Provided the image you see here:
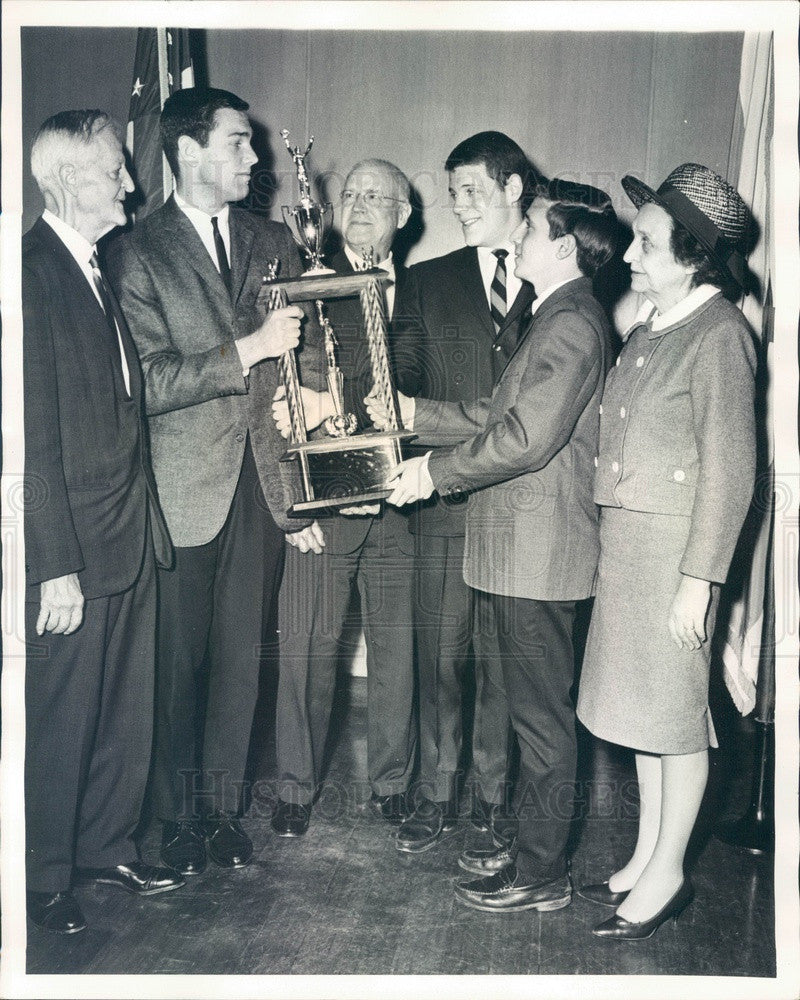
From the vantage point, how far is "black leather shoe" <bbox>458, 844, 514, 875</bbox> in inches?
109

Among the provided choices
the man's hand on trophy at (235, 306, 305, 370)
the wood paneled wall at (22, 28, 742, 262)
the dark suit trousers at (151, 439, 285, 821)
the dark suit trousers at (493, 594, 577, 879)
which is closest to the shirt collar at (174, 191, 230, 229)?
the wood paneled wall at (22, 28, 742, 262)

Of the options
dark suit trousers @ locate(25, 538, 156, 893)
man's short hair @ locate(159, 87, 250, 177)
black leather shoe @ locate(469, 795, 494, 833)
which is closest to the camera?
dark suit trousers @ locate(25, 538, 156, 893)

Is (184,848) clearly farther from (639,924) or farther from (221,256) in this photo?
(221,256)

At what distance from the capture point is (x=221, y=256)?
2738mm

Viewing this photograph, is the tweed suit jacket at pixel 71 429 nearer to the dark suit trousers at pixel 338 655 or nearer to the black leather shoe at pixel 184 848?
the dark suit trousers at pixel 338 655

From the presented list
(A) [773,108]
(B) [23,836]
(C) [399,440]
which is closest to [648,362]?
(C) [399,440]

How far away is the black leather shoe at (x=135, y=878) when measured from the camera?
2646 mm

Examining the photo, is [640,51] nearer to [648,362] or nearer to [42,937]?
[648,362]

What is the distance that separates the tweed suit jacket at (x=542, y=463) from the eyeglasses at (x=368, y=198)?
23.2 inches

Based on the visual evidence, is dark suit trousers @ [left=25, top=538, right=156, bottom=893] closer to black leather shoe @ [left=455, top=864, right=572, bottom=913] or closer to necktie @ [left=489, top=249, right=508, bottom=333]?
black leather shoe @ [left=455, top=864, right=572, bottom=913]

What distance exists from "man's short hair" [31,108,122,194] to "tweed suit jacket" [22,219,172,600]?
0.45ft

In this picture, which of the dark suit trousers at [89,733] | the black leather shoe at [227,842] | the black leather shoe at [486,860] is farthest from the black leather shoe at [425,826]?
the dark suit trousers at [89,733]

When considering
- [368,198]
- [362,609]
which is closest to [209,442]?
[362,609]

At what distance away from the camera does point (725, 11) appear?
2.61 meters
